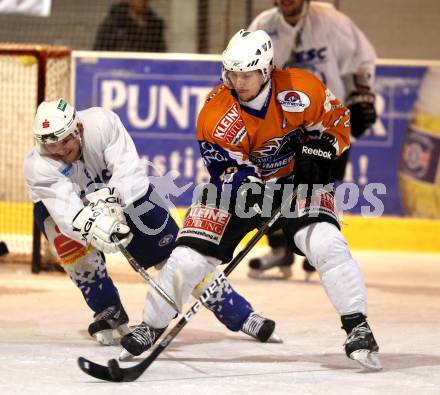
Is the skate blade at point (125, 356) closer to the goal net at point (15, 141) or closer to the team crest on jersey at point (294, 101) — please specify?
the team crest on jersey at point (294, 101)

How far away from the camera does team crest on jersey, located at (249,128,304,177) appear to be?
13.6ft

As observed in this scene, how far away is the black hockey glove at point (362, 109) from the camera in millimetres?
6332

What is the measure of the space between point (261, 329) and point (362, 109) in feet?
6.97

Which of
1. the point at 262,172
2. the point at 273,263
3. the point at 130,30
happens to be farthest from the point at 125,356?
the point at 130,30

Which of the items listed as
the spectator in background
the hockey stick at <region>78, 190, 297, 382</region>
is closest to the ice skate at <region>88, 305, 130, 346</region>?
the hockey stick at <region>78, 190, 297, 382</region>

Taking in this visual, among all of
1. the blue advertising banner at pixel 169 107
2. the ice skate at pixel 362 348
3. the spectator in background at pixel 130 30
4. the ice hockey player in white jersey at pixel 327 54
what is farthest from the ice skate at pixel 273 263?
the ice skate at pixel 362 348

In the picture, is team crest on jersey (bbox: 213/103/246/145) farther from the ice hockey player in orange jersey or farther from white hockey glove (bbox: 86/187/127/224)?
white hockey glove (bbox: 86/187/127/224)

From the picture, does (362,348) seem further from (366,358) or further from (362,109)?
(362,109)

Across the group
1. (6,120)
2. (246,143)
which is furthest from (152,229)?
(6,120)

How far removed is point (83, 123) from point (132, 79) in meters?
3.14

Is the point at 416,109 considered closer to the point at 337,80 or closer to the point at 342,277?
the point at 337,80

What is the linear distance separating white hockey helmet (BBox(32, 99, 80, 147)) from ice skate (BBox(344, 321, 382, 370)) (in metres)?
1.24

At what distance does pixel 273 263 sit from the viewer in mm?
6465

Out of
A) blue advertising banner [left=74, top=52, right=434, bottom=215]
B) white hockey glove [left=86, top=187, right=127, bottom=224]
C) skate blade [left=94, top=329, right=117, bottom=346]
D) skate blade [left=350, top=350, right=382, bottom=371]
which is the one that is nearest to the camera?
skate blade [left=350, top=350, right=382, bottom=371]
